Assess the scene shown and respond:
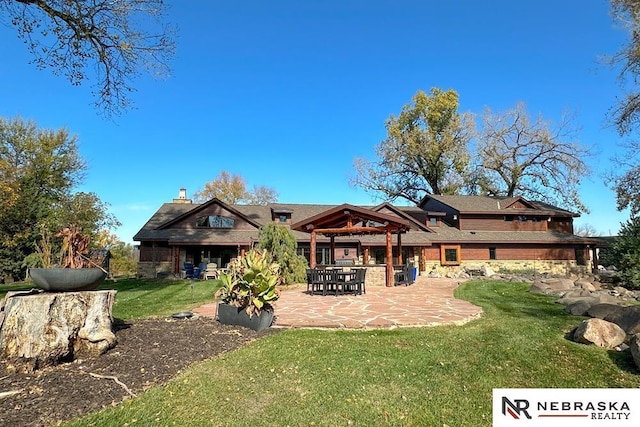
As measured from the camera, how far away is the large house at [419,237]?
2253 centimetres

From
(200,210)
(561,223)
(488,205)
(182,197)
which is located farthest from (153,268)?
(561,223)

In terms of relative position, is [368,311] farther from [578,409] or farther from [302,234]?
[302,234]

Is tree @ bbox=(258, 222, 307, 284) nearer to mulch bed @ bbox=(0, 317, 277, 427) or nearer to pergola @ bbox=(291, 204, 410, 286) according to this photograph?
pergola @ bbox=(291, 204, 410, 286)

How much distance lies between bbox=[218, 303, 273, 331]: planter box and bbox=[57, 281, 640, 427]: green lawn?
46 centimetres

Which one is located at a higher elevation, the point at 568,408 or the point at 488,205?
the point at 488,205

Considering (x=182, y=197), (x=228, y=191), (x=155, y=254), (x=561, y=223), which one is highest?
(x=228, y=191)

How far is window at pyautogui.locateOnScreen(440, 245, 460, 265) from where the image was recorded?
2544 centimetres

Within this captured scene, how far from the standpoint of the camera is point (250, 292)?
629 cm

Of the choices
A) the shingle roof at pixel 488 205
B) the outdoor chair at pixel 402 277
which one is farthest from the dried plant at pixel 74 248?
the shingle roof at pixel 488 205

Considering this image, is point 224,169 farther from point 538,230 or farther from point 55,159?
point 538,230

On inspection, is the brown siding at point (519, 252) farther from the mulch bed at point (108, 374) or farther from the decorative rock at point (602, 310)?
the mulch bed at point (108, 374)

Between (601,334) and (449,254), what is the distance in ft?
68.8

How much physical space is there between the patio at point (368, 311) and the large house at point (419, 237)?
432 inches

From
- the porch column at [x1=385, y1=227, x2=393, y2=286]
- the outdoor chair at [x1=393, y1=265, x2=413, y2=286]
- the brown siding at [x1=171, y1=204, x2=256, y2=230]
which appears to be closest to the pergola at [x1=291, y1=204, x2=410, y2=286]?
the porch column at [x1=385, y1=227, x2=393, y2=286]
